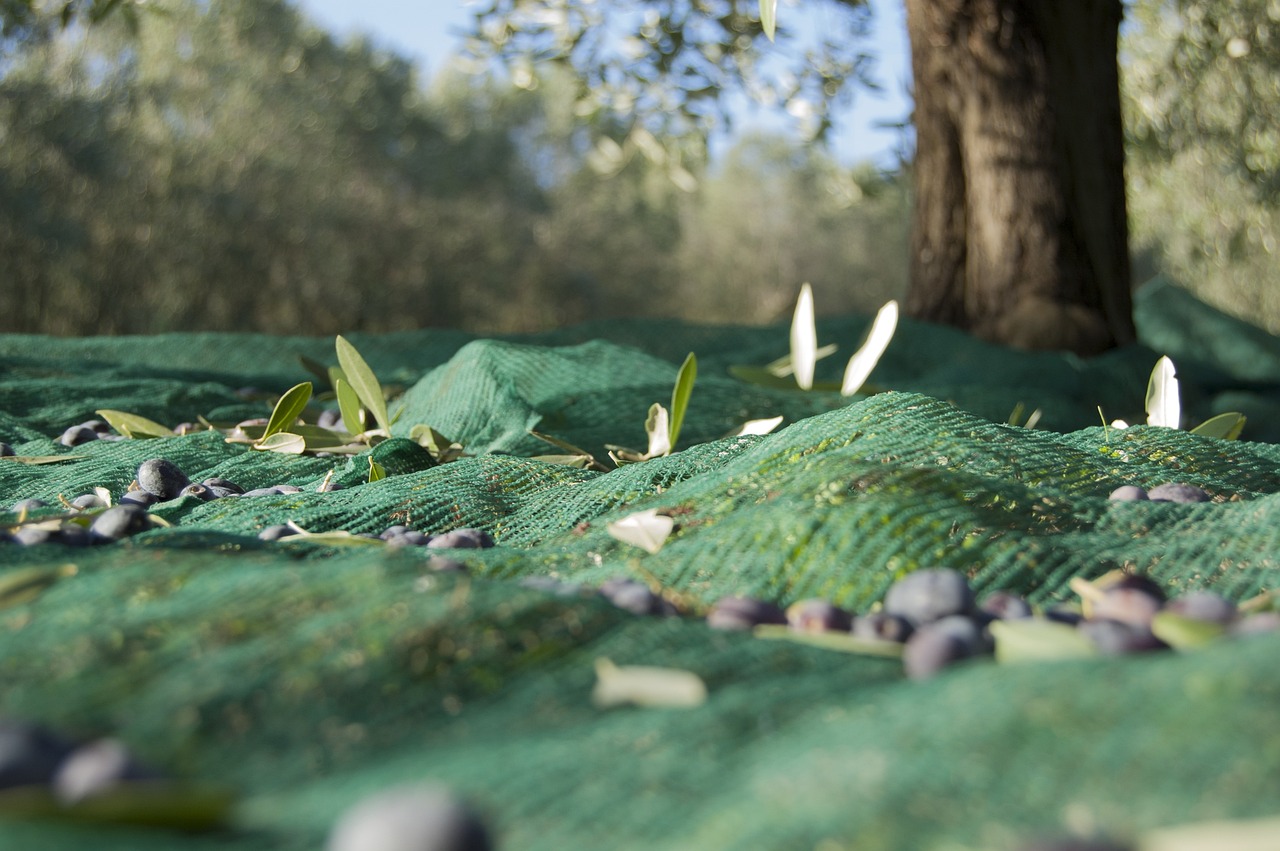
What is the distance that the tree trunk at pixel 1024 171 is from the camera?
376 cm

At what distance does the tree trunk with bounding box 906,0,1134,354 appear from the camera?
3.76 m

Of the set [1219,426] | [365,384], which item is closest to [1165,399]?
[1219,426]

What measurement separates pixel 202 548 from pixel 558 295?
1706 centimetres

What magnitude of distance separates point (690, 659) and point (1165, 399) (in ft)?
4.61

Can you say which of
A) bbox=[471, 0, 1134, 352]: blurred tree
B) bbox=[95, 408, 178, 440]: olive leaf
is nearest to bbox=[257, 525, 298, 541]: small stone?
bbox=[95, 408, 178, 440]: olive leaf

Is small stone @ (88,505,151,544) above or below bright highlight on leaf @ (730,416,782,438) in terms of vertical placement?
above

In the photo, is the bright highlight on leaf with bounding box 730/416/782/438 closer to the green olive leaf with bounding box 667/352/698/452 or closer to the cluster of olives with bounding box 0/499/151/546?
the green olive leaf with bounding box 667/352/698/452

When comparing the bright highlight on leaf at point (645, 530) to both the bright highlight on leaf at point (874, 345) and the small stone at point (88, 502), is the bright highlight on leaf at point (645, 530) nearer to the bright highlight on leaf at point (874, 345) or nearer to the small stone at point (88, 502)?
the small stone at point (88, 502)

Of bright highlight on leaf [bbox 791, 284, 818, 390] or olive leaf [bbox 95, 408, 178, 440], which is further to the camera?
bright highlight on leaf [bbox 791, 284, 818, 390]

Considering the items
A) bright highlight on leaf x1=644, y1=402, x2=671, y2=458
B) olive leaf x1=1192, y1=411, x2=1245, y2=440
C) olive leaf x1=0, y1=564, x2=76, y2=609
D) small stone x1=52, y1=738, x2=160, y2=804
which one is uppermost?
olive leaf x1=0, y1=564, x2=76, y2=609

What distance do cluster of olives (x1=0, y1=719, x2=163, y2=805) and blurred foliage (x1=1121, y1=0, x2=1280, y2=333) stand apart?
670cm

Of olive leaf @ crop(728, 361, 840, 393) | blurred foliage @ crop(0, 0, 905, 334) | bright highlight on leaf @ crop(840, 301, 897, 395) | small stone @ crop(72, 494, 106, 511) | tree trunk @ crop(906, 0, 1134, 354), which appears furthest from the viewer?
blurred foliage @ crop(0, 0, 905, 334)

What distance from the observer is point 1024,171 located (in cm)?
378

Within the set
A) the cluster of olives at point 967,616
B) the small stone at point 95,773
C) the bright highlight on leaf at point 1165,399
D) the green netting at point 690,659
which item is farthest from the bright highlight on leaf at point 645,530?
the bright highlight on leaf at point 1165,399
